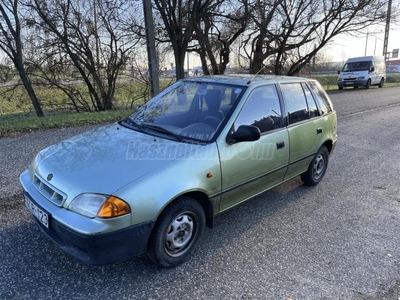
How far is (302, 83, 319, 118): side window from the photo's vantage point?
13.3 feet

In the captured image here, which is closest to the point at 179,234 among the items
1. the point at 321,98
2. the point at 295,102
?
the point at 295,102

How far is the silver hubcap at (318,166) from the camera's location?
14.2ft

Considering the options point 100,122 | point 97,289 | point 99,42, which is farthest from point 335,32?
point 97,289

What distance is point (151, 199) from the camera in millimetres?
2256

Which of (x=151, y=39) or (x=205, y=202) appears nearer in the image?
(x=205, y=202)

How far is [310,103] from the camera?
161 inches

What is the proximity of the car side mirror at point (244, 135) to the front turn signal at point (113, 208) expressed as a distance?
1198mm

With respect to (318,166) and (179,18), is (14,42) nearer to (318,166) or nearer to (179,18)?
(179,18)

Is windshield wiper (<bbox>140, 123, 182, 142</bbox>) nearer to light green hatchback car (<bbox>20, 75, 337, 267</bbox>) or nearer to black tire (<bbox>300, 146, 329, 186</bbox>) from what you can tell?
light green hatchback car (<bbox>20, 75, 337, 267</bbox>)

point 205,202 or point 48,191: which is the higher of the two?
point 48,191

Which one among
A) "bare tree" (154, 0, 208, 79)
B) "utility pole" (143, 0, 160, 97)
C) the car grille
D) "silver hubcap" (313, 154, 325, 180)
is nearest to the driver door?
"silver hubcap" (313, 154, 325, 180)

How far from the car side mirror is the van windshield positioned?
22.2 metres

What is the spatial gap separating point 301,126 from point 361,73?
2052 centimetres

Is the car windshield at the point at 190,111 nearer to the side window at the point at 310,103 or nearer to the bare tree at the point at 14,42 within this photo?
the side window at the point at 310,103
